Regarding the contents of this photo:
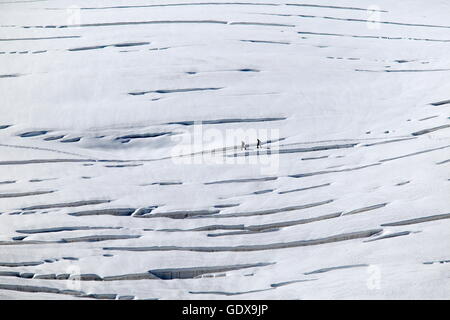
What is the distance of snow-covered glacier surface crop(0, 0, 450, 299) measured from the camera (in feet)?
5.19

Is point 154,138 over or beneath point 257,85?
beneath

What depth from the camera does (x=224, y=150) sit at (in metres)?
1.82

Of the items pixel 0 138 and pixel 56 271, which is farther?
pixel 0 138

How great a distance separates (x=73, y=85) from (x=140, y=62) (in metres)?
0.22

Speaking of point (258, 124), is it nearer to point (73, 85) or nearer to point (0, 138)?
point (73, 85)

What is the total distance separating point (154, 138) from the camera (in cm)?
185

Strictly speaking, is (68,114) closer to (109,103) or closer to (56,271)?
(109,103)

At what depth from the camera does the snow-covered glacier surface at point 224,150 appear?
Result: 158 centimetres

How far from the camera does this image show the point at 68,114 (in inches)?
75.3
